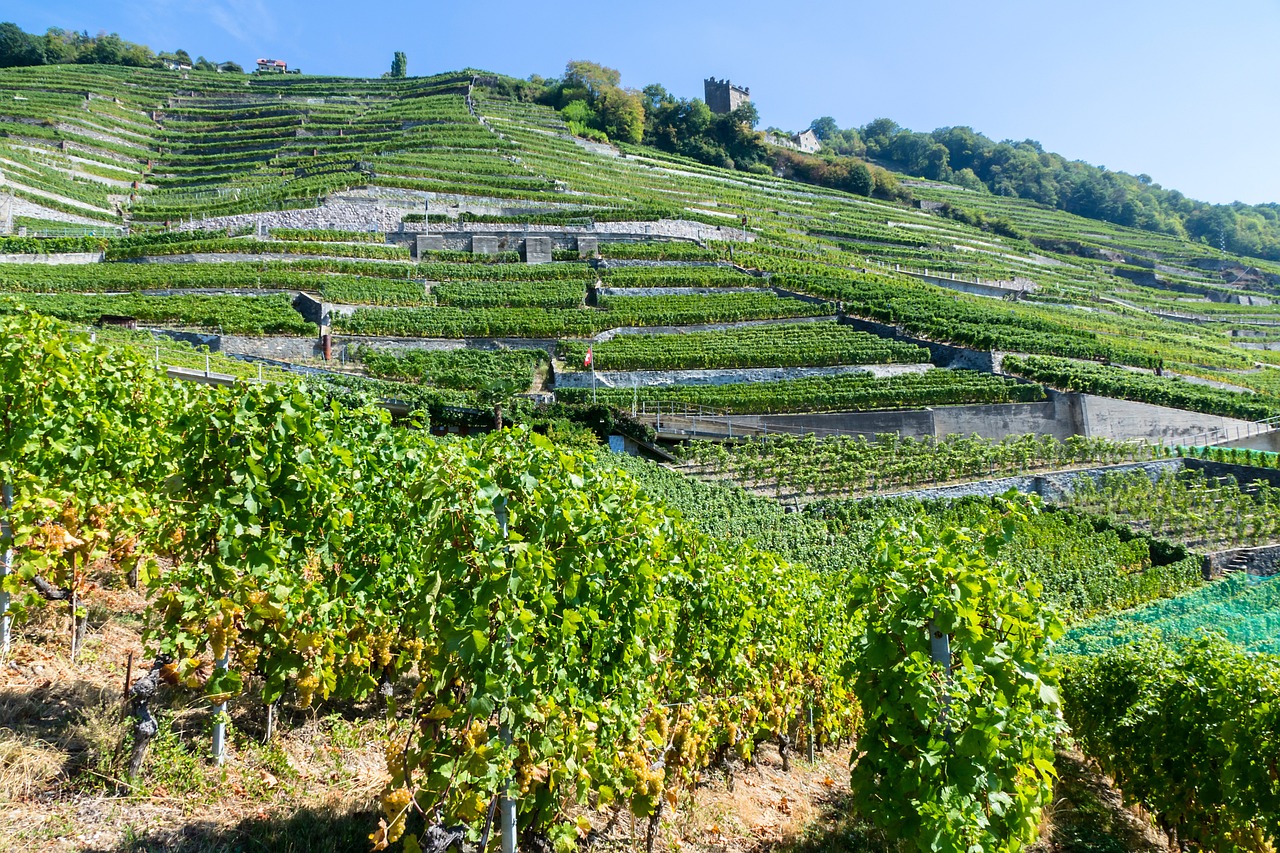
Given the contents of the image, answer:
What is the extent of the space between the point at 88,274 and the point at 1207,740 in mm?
42236

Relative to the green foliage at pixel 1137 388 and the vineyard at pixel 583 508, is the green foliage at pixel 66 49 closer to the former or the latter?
the vineyard at pixel 583 508

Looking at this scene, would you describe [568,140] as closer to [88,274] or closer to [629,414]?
[88,274]

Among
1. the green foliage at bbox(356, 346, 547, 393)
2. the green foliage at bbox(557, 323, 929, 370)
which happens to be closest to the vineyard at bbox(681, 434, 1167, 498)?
the green foliage at bbox(557, 323, 929, 370)

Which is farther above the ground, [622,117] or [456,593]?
[622,117]

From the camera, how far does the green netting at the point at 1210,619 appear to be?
12734 millimetres

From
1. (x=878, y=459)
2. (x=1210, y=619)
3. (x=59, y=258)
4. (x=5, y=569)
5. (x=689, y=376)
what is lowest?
(x=1210, y=619)

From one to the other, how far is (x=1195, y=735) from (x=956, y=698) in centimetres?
357

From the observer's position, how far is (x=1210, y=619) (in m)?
15.7

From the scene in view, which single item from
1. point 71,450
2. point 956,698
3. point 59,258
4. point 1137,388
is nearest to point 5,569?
point 71,450

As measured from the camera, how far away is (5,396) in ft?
20.4

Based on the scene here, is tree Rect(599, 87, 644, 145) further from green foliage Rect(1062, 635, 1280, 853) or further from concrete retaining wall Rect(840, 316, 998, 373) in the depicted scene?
green foliage Rect(1062, 635, 1280, 853)

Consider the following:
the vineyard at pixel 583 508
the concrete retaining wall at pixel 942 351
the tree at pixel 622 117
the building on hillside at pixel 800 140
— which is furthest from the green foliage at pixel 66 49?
the concrete retaining wall at pixel 942 351

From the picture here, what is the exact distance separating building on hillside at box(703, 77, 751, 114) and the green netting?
96.6 meters

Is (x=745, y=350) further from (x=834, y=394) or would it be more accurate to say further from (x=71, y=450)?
(x=71, y=450)
